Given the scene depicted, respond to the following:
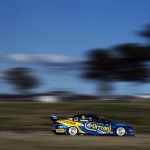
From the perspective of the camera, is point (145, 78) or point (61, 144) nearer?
point (61, 144)

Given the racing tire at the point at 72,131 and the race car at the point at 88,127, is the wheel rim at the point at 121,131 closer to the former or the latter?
the race car at the point at 88,127

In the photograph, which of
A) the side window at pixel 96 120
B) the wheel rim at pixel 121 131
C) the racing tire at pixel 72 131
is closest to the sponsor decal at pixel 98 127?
the side window at pixel 96 120

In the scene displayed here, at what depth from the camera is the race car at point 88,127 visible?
67.8ft

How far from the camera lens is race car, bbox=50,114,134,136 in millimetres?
20672

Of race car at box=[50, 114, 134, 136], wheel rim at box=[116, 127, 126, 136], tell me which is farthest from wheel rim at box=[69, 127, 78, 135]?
wheel rim at box=[116, 127, 126, 136]

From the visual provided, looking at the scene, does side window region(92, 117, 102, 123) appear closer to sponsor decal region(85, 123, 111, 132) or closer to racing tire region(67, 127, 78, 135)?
sponsor decal region(85, 123, 111, 132)

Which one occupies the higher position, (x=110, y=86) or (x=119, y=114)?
(x=110, y=86)

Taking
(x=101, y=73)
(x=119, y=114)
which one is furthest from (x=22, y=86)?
(x=119, y=114)

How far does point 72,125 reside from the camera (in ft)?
67.9

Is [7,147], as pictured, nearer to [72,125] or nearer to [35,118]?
[72,125]

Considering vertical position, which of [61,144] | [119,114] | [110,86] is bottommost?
[61,144]

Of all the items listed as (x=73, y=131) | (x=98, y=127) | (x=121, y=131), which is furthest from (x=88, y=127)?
(x=121, y=131)

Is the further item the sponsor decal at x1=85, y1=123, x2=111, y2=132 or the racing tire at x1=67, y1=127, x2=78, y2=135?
the sponsor decal at x1=85, y1=123, x2=111, y2=132

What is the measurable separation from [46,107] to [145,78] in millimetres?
17681
